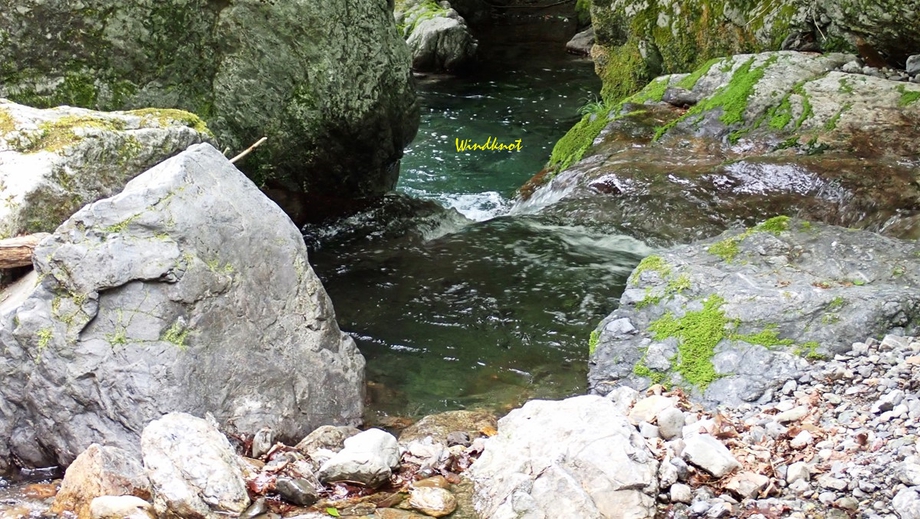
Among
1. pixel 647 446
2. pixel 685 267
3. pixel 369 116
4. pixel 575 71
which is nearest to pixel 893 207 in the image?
pixel 685 267

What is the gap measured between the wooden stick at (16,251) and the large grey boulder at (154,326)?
0.39 metres

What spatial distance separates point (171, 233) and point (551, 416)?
7.52 ft

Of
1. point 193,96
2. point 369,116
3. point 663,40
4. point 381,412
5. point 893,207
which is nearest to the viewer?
point 381,412


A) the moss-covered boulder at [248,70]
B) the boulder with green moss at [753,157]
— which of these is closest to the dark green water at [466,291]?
the boulder with green moss at [753,157]

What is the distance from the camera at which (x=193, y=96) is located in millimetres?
7504

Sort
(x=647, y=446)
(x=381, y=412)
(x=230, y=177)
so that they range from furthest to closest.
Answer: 1. (x=381, y=412)
2. (x=230, y=177)
3. (x=647, y=446)

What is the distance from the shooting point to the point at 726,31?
1036 centimetres

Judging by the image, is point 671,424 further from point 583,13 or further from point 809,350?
point 583,13

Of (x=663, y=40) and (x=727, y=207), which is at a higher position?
(x=663, y=40)

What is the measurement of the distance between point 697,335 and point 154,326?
3.18 m

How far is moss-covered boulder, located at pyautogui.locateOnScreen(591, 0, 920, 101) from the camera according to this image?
8086 mm

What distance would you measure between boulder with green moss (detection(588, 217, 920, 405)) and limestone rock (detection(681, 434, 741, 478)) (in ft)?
3.22

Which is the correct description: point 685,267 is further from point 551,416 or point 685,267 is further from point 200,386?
point 200,386

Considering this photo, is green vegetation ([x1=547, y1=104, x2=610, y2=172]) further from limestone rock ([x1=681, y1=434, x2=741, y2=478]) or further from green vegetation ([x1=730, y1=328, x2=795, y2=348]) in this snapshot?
limestone rock ([x1=681, y1=434, x2=741, y2=478])
